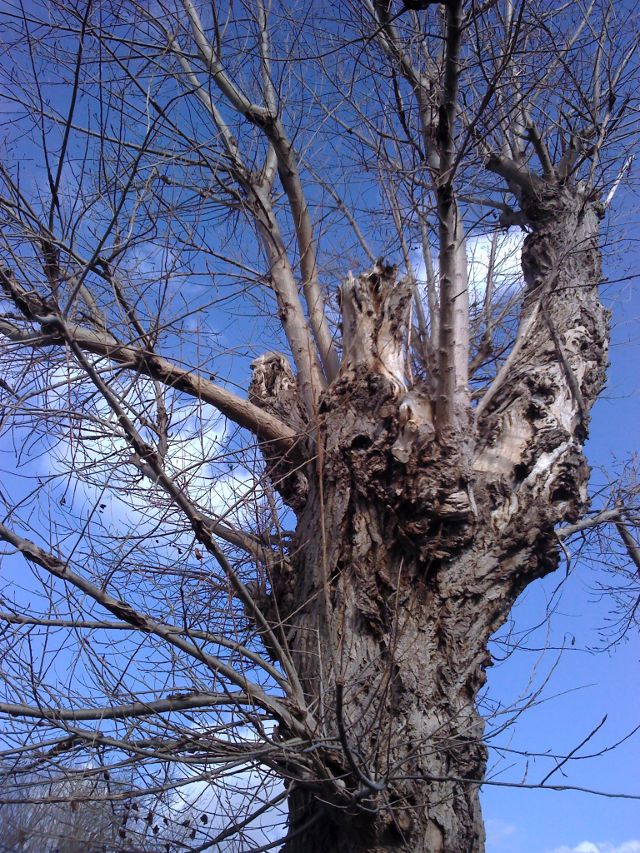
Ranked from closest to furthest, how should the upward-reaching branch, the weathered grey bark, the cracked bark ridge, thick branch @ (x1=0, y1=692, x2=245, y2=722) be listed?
thick branch @ (x1=0, y1=692, x2=245, y2=722) → the weathered grey bark → the upward-reaching branch → the cracked bark ridge

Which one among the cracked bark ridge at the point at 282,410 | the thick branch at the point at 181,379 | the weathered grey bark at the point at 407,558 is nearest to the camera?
the weathered grey bark at the point at 407,558

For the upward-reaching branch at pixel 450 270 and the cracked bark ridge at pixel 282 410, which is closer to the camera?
the upward-reaching branch at pixel 450 270

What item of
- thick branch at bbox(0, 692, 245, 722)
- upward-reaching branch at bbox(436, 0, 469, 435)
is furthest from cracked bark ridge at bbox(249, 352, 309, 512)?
thick branch at bbox(0, 692, 245, 722)

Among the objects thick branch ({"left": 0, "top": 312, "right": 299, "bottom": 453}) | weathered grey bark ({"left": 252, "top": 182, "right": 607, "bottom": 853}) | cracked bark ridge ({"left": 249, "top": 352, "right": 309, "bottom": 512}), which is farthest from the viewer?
cracked bark ridge ({"left": 249, "top": 352, "right": 309, "bottom": 512})

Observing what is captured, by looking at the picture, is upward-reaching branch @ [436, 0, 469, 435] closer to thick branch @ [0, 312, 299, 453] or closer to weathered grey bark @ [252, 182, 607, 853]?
weathered grey bark @ [252, 182, 607, 853]

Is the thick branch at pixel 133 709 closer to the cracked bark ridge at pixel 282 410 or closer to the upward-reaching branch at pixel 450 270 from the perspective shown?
the cracked bark ridge at pixel 282 410

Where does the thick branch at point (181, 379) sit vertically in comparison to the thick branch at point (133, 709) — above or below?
above

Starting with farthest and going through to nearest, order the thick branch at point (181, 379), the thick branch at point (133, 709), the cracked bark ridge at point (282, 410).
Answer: the cracked bark ridge at point (282, 410), the thick branch at point (181, 379), the thick branch at point (133, 709)

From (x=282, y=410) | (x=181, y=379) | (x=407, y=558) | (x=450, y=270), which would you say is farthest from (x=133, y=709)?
(x=450, y=270)

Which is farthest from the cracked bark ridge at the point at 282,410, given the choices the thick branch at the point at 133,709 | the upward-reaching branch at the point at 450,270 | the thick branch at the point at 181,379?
the thick branch at the point at 133,709

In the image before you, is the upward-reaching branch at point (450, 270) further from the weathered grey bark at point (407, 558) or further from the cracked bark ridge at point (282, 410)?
the cracked bark ridge at point (282, 410)

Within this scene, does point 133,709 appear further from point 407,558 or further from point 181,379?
point 181,379

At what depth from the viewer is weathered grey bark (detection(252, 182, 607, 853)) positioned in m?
2.72

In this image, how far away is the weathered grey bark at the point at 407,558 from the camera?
2.72 metres
